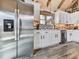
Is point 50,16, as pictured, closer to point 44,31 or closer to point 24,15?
point 44,31

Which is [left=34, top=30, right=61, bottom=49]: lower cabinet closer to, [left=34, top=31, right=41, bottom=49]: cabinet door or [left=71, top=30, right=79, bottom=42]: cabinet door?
[left=34, top=31, right=41, bottom=49]: cabinet door

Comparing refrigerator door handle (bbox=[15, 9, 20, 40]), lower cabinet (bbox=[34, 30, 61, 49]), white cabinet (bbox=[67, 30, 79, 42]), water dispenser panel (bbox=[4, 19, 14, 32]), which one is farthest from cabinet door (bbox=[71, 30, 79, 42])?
water dispenser panel (bbox=[4, 19, 14, 32])

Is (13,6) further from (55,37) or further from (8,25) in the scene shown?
(55,37)

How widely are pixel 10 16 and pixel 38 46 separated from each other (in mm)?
2434

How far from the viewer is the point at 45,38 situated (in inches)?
226

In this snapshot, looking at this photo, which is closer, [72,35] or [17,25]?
[17,25]

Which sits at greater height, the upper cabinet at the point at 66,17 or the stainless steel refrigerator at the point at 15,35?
the upper cabinet at the point at 66,17

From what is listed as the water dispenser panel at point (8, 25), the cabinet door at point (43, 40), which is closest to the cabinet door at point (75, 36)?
the cabinet door at point (43, 40)

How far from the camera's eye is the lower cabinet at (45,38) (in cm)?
531

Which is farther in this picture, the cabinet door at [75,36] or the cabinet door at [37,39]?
the cabinet door at [75,36]

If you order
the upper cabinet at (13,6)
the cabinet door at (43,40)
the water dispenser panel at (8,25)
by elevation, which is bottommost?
the cabinet door at (43,40)

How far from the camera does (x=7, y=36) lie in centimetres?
328

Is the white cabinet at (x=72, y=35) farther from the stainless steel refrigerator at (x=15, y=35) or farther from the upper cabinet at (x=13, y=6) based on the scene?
the upper cabinet at (x=13, y=6)

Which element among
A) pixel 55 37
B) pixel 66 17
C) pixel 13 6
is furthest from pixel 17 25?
pixel 66 17
